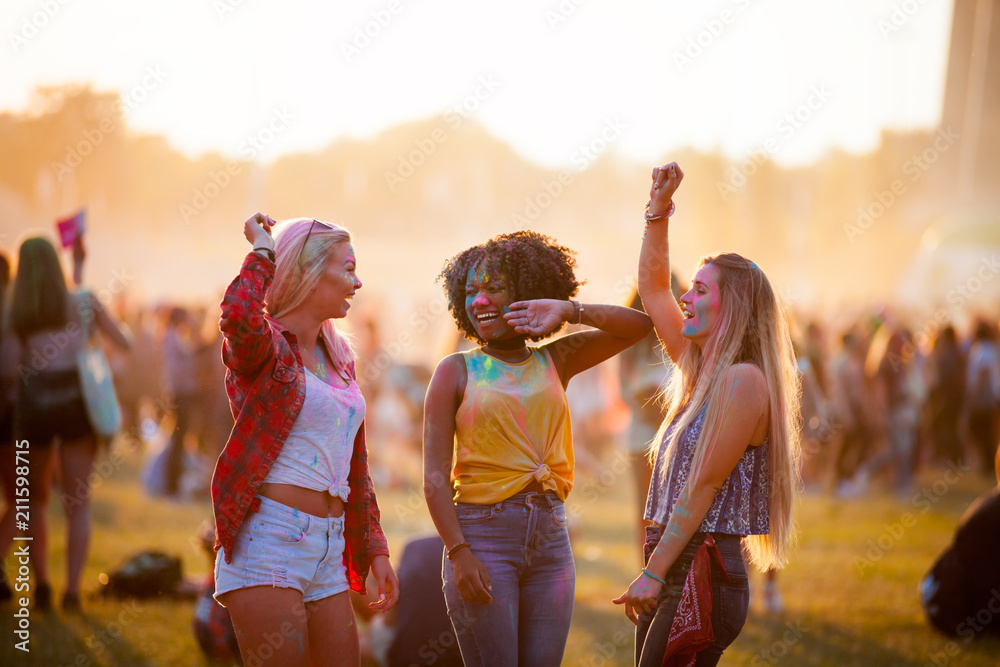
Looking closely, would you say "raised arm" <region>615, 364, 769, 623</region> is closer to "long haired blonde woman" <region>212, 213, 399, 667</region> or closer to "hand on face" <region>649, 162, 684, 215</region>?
"hand on face" <region>649, 162, 684, 215</region>

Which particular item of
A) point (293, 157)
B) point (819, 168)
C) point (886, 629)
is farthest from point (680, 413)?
point (293, 157)

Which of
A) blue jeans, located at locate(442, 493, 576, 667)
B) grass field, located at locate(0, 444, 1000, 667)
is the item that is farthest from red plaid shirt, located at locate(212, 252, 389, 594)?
grass field, located at locate(0, 444, 1000, 667)

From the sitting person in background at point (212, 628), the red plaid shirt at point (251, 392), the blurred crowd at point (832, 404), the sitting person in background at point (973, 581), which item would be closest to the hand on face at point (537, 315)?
the red plaid shirt at point (251, 392)

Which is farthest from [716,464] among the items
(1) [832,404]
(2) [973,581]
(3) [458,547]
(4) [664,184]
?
(1) [832,404]

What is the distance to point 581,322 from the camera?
3107 mm

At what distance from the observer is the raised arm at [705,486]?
2.78 metres

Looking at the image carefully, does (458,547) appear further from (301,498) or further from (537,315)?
(537,315)

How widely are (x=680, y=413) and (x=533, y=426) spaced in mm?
554

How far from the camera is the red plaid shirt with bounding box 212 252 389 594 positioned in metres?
2.55

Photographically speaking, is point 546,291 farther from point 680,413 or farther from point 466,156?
point 466,156

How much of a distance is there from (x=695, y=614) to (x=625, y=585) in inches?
175

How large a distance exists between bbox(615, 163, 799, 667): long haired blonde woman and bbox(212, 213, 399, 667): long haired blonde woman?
99 cm

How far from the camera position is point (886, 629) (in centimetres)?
584

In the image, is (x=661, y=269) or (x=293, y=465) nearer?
(x=293, y=465)
